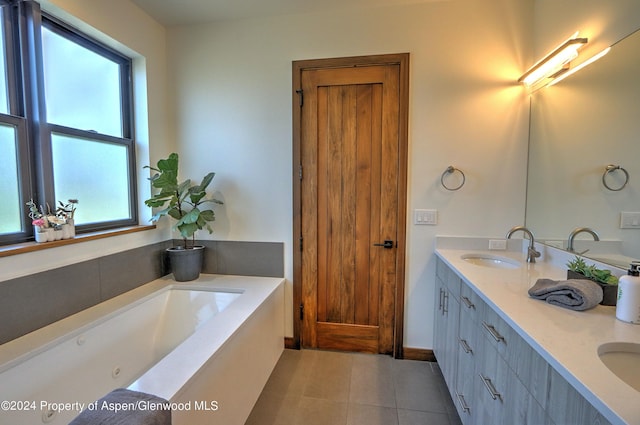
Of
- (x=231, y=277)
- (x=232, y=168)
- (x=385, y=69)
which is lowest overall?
(x=231, y=277)

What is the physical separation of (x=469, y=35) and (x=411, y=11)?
465mm

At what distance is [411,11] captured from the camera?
2133mm

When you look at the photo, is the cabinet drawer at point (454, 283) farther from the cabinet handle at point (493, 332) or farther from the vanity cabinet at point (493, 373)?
the cabinet handle at point (493, 332)

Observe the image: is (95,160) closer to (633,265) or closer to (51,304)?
(51,304)

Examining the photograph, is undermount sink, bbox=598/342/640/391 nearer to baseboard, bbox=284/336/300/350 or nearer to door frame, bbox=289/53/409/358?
door frame, bbox=289/53/409/358

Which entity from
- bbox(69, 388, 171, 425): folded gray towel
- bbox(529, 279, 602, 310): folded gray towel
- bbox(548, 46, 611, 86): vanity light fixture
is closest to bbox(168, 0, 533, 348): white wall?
bbox(548, 46, 611, 86): vanity light fixture

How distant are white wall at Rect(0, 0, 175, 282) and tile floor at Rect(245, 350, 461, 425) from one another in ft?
4.80

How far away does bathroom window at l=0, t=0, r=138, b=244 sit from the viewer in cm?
157

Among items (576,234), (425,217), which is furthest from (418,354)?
(576,234)

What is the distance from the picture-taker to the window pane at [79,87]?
5.75 feet

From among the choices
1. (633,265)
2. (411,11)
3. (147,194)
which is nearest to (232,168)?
(147,194)

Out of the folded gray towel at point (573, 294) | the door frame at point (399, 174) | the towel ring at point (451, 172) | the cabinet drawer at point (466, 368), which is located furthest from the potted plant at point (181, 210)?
the folded gray towel at point (573, 294)

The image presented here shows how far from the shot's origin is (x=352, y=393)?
1.93m

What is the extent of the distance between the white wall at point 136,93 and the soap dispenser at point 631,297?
8.71ft
